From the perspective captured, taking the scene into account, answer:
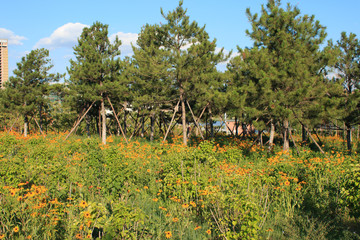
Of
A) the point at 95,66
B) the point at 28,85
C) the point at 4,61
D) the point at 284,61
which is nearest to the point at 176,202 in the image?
the point at 284,61

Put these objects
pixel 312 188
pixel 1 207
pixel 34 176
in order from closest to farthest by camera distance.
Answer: pixel 1 207 < pixel 34 176 < pixel 312 188

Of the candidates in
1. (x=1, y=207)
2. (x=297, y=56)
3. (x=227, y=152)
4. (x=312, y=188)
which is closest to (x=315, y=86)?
(x=297, y=56)

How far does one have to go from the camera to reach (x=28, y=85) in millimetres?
19828

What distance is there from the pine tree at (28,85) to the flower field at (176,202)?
13.6m

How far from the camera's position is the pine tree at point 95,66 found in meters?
16.3

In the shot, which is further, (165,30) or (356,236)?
(165,30)

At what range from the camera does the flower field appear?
157 inches

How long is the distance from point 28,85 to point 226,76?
45.4 ft

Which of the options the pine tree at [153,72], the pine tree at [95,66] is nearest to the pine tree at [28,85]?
the pine tree at [95,66]

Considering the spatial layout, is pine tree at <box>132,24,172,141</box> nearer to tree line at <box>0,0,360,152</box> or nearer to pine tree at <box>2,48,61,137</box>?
tree line at <box>0,0,360,152</box>

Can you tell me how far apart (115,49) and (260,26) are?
8.57 meters

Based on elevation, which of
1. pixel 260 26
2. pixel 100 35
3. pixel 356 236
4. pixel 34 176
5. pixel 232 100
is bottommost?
pixel 356 236

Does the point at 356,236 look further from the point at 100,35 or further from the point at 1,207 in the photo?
the point at 100,35

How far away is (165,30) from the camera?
15.1 metres
